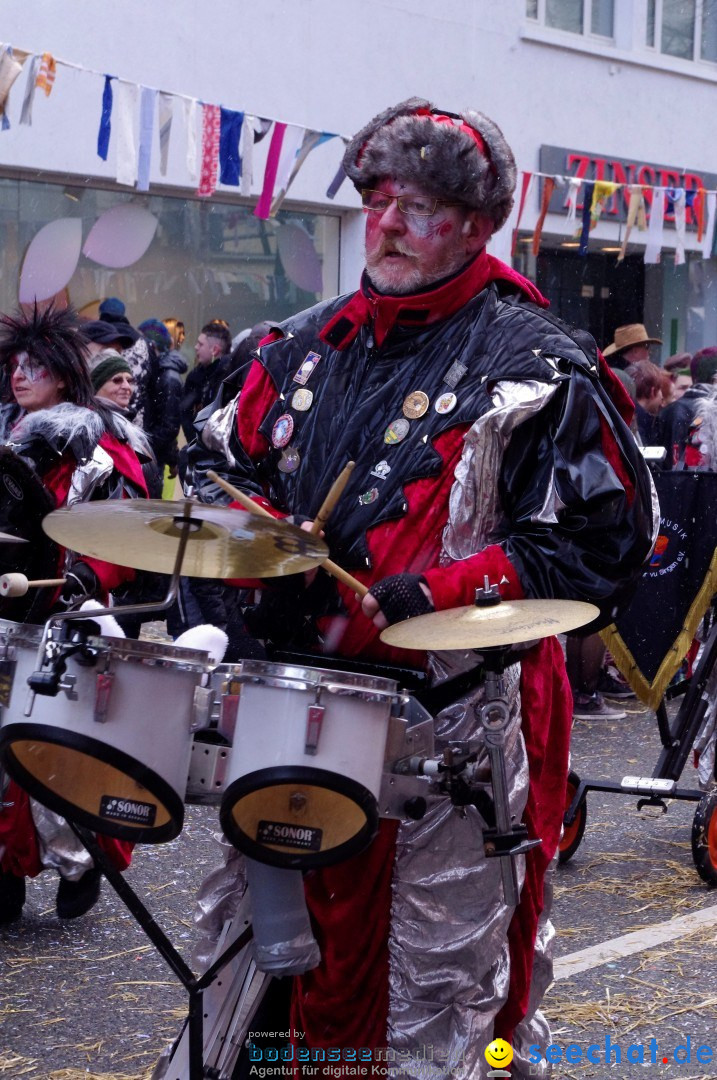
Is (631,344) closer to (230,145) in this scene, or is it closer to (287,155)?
(287,155)

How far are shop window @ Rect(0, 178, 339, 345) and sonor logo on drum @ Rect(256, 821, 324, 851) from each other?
31.2 feet

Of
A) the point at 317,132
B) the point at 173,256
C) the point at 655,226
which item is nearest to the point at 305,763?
the point at 317,132

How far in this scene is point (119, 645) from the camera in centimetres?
237

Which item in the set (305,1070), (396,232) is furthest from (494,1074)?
(396,232)

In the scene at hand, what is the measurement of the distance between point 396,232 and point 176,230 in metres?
10.1

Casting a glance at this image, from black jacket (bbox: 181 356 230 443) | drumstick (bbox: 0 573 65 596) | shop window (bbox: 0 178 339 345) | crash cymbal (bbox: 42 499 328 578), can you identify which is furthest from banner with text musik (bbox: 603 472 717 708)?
shop window (bbox: 0 178 339 345)

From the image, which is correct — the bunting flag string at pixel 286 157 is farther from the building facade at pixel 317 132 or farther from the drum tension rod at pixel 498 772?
the drum tension rod at pixel 498 772

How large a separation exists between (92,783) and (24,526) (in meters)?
1.70

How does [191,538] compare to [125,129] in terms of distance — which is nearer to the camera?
[191,538]

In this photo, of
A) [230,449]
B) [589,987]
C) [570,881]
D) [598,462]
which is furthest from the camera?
[570,881]

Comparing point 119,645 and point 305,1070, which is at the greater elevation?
point 119,645

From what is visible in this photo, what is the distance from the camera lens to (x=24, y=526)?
4.03m

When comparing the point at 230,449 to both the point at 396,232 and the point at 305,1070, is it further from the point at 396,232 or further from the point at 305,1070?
the point at 305,1070

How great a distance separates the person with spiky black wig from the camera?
4.32m
